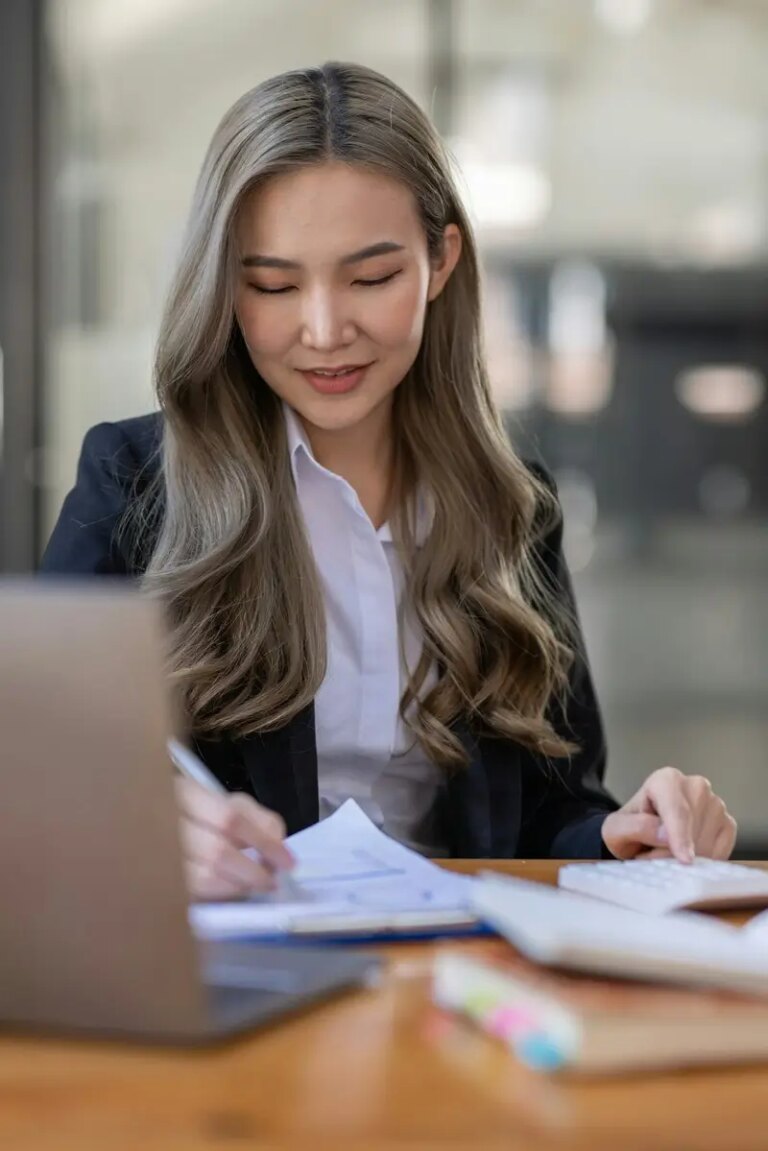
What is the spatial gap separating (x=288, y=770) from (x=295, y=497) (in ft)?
1.03

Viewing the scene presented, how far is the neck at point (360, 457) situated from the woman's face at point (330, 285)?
137mm

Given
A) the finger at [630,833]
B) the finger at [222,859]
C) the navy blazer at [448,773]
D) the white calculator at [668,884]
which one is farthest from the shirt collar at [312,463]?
the finger at [222,859]

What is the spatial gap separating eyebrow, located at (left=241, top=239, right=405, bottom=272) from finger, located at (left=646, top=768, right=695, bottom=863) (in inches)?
24.3

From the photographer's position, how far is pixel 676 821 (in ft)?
4.58

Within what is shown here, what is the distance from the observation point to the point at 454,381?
1.96 m

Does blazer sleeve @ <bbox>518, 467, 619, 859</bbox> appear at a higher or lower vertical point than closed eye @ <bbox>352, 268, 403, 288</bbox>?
lower

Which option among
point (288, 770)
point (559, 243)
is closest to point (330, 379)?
point (288, 770)

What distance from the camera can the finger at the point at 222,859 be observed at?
1.12 m

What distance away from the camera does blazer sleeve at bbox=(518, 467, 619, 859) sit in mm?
1877

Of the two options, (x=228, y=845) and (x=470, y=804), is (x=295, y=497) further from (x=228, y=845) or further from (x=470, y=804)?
(x=228, y=845)

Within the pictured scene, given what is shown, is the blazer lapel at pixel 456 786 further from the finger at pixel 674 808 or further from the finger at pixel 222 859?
the finger at pixel 222 859

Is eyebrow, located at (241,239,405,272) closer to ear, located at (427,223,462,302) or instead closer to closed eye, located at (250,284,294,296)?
closed eye, located at (250,284,294,296)

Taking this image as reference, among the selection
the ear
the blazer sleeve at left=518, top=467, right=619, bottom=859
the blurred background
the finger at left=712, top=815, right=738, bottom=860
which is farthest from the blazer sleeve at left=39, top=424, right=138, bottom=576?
the blurred background

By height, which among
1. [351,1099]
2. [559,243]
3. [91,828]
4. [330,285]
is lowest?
[351,1099]
